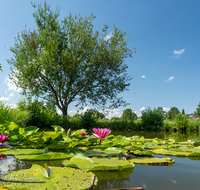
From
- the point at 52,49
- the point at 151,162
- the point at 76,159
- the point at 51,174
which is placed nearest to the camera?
the point at 51,174

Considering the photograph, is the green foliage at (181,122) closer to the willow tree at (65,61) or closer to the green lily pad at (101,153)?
the willow tree at (65,61)

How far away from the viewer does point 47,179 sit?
0.59 meters

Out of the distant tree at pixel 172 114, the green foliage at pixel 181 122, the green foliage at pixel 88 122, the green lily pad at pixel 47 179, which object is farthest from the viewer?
the distant tree at pixel 172 114

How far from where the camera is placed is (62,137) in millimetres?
1426

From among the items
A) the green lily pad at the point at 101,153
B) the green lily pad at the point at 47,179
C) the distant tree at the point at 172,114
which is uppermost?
the distant tree at the point at 172,114

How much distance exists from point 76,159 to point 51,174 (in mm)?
272

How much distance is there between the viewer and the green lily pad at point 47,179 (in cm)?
53

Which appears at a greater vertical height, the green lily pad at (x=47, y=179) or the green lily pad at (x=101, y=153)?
the green lily pad at (x=47, y=179)

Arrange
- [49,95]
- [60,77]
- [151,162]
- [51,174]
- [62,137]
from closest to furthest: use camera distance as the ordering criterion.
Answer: [51,174] → [151,162] → [62,137] → [60,77] → [49,95]

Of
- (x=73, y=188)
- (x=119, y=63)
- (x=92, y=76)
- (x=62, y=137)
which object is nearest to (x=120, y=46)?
(x=119, y=63)

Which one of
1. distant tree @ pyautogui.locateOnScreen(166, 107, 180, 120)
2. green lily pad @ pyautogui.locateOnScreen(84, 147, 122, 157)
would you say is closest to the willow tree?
green lily pad @ pyautogui.locateOnScreen(84, 147, 122, 157)

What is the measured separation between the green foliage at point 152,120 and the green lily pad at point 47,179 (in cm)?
1030

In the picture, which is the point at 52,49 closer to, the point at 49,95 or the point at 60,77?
the point at 60,77

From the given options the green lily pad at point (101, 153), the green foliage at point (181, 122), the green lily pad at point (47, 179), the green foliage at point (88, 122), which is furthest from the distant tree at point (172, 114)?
the green lily pad at point (47, 179)
